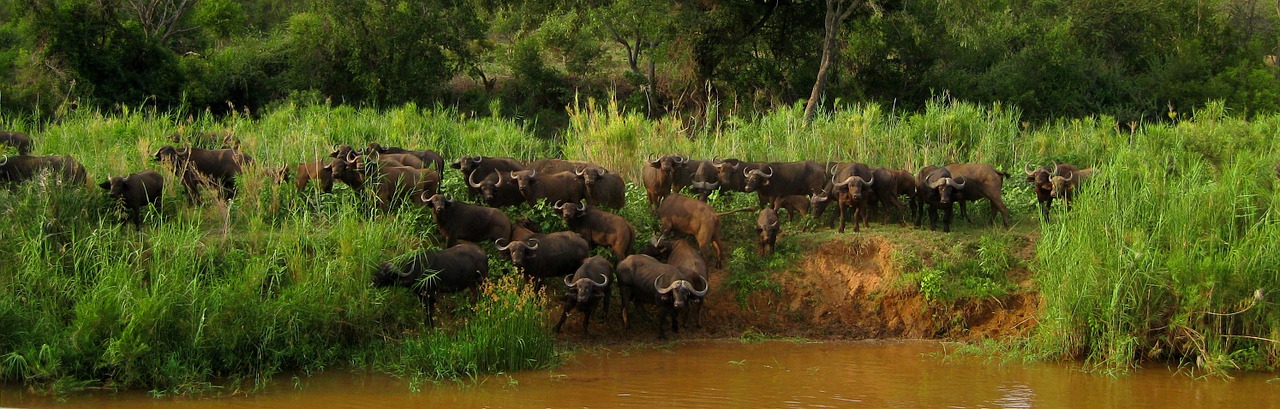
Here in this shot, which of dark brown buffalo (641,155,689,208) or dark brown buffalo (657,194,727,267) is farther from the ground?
dark brown buffalo (641,155,689,208)

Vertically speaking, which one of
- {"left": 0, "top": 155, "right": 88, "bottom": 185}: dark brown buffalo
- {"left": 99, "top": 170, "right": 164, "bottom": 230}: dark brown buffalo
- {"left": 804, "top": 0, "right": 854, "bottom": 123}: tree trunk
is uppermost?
{"left": 804, "top": 0, "right": 854, "bottom": 123}: tree trunk

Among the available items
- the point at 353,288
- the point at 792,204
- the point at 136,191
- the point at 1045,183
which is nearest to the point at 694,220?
the point at 792,204

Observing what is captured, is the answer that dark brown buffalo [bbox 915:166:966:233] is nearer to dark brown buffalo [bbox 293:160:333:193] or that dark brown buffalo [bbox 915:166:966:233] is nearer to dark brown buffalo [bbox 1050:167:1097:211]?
dark brown buffalo [bbox 1050:167:1097:211]

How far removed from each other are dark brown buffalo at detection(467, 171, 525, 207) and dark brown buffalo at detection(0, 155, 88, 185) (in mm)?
3767

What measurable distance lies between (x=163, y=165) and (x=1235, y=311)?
1036 centimetres

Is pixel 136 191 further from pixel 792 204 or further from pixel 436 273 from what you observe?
pixel 792 204

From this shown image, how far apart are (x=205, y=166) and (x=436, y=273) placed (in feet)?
13.2

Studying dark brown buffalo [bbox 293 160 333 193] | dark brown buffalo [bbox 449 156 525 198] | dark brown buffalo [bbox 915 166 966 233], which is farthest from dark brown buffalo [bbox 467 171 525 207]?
dark brown buffalo [bbox 915 166 966 233]

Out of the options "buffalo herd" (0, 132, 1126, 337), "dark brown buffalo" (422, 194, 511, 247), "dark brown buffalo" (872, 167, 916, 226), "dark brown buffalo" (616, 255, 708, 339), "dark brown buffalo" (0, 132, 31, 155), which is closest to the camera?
"dark brown buffalo" (616, 255, 708, 339)

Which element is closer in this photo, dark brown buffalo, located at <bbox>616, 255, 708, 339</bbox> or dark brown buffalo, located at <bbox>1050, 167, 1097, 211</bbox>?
dark brown buffalo, located at <bbox>616, 255, 708, 339</bbox>

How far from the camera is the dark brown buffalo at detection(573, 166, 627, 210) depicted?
1276 cm

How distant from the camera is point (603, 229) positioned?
1182 centimetres

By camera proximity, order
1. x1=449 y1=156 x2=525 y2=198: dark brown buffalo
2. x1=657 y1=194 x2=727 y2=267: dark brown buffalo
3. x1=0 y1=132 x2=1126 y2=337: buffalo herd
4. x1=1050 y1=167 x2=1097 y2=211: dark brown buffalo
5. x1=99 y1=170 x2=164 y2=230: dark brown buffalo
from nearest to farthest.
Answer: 1. x1=0 y1=132 x2=1126 y2=337: buffalo herd
2. x1=99 y1=170 x2=164 y2=230: dark brown buffalo
3. x1=657 y1=194 x2=727 y2=267: dark brown buffalo
4. x1=1050 y1=167 x2=1097 y2=211: dark brown buffalo
5. x1=449 y1=156 x2=525 y2=198: dark brown buffalo

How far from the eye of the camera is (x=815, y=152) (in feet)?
50.9
